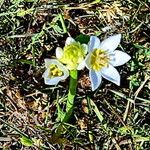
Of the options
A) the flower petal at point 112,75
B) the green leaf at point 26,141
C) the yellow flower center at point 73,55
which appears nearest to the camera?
the yellow flower center at point 73,55

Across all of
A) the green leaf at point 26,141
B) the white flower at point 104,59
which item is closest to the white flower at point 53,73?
the white flower at point 104,59

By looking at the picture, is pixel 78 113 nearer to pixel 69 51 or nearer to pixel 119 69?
pixel 119 69

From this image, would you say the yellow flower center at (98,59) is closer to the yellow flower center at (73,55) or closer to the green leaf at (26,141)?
the yellow flower center at (73,55)

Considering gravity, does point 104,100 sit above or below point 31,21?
below

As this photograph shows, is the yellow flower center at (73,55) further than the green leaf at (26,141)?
No

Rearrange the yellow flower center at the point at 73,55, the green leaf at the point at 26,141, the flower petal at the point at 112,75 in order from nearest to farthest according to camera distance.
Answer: the yellow flower center at the point at 73,55, the flower petal at the point at 112,75, the green leaf at the point at 26,141

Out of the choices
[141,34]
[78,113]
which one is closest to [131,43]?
Result: [141,34]
